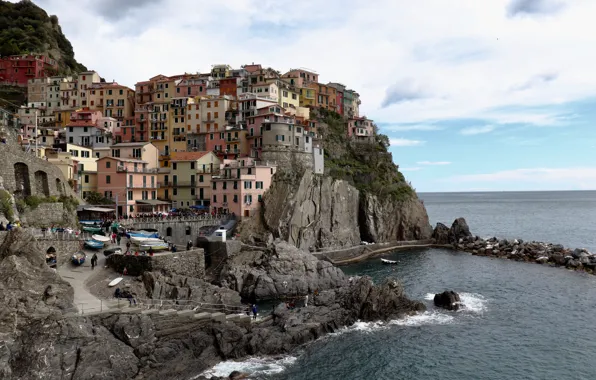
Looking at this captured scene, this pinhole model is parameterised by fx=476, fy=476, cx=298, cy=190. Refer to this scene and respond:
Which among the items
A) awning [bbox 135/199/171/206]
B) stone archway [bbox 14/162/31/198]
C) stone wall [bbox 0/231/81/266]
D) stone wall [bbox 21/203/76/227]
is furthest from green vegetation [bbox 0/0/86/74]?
stone wall [bbox 0/231/81/266]

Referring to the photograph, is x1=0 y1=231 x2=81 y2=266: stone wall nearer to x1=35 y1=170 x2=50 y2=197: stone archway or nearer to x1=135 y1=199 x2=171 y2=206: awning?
x1=35 y1=170 x2=50 y2=197: stone archway

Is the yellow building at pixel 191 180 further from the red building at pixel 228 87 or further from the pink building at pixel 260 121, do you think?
the red building at pixel 228 87

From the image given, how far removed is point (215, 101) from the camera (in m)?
89.8

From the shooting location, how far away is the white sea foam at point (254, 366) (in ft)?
105

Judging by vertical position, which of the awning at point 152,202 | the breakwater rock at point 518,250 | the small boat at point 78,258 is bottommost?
the breakwater rock at point 518,250

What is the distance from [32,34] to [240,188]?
3945 inches

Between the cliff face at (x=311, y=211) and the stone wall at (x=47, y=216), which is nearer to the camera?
the stone wall at (x=47, y=216)

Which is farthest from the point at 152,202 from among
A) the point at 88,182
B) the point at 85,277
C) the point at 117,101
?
the point at 117,101

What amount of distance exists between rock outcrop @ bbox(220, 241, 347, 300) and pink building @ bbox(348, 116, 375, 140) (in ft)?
168

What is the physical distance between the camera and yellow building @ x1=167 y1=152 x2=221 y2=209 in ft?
247

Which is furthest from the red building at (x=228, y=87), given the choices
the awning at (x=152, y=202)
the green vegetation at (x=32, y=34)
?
the green vegetation at (x=32, y=34)

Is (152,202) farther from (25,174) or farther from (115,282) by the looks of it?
(115,282)

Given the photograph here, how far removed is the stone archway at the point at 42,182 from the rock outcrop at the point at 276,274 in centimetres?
2210

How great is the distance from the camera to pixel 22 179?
51.7 m
